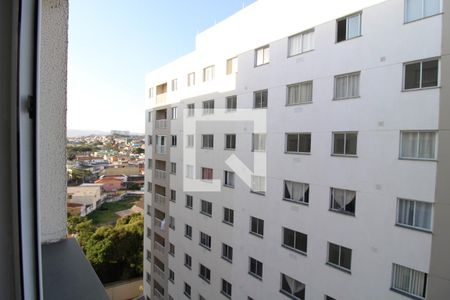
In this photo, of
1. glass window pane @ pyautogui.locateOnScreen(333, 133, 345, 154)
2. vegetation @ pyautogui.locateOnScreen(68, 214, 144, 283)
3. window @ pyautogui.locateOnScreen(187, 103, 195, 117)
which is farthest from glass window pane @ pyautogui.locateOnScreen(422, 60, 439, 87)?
vegetation @ pyautogui.locateOnScreen(68, 214, 144, 283)

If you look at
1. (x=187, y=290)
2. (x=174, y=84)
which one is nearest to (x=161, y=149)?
(x=174, y=84)

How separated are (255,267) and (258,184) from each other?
1585 millimetres

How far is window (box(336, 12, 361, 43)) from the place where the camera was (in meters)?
3.56

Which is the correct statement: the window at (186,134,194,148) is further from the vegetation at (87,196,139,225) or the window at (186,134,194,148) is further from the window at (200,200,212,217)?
the vegetation at (87,196,139,225)

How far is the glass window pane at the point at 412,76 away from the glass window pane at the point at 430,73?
5 cm

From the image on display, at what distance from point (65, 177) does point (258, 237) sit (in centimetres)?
476

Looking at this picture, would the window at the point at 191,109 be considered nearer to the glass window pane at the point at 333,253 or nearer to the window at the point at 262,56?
the window at the point at 262,56

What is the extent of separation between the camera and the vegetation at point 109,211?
8266 millimetres

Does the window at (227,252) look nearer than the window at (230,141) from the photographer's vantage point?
No

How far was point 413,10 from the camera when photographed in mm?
3105

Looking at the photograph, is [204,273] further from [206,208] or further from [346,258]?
[346,258]

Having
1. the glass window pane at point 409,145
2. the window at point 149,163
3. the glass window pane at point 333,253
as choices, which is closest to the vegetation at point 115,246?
the window at point 149,163

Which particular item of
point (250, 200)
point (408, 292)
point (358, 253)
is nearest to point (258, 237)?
point (250, 200)

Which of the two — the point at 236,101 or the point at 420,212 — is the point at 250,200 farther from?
the point at 420,212
